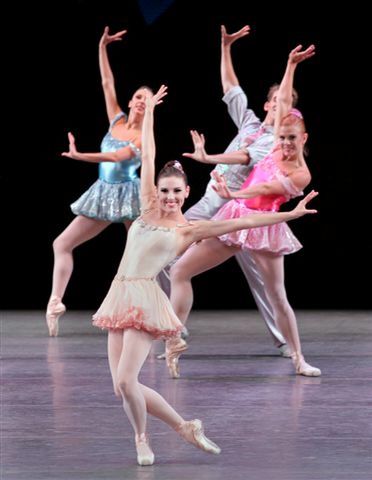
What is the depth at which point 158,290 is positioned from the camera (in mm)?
3703

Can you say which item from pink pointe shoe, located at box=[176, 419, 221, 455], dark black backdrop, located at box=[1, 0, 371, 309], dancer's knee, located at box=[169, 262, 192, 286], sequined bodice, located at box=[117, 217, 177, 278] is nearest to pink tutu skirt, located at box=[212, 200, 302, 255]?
dancer's knee, located at box=[169, 262, 192, 286]

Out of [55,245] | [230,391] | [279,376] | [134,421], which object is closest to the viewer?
[134,421]

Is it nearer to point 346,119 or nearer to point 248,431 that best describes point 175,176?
point 248,431

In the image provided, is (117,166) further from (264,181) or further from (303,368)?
(303,368)

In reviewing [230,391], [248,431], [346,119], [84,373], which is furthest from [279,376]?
[346,119]

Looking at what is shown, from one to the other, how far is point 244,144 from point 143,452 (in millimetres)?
2354

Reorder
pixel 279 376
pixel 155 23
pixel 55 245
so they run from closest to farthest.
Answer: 1. pixel 279 376
2. pixel 55 245
3. pixel 155 23

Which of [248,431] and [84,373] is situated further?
[84,373]

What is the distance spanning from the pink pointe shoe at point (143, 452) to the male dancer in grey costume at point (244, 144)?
212 centimetres

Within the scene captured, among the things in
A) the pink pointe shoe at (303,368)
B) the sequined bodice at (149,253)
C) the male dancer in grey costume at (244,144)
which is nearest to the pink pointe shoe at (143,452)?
the sequined bodice at (149,253)

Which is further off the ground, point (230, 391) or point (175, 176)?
point (175, 176)

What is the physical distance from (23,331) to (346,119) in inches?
109

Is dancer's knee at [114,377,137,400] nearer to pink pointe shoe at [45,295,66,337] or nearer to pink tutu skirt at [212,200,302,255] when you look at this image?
pink tutu skirt at [212,200,302,255]

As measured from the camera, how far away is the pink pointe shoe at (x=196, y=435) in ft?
11.8
